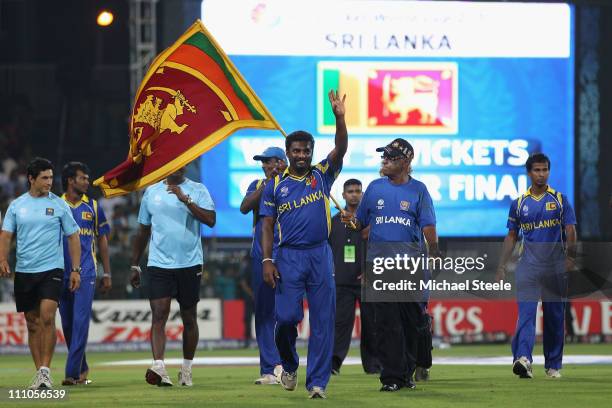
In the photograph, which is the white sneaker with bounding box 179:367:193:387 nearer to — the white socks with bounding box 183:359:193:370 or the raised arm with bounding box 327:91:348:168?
the white socks with bounding box 183:359:193:370

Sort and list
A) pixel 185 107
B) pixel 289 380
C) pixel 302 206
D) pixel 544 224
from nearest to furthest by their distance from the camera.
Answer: pixel 302 206 < pixel 289 380 < pixel 185 107 < pixel 544 224

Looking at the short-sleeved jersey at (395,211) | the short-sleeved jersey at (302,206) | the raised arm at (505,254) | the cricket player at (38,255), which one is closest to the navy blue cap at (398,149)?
the short-sleeved jersey at (395,211)

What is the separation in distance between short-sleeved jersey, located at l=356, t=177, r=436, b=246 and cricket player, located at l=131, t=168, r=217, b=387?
1784mm

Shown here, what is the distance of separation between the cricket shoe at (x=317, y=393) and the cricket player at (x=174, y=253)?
7.12 ft

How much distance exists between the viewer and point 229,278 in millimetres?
24688

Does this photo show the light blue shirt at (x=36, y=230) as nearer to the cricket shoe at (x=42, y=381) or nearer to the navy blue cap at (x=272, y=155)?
the cricket shoe at (x=42, y=381)

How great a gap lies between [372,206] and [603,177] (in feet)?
43.4

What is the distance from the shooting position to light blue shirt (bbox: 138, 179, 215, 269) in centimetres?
1367

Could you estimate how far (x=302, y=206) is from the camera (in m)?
12.0

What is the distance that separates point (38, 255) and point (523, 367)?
5022mm

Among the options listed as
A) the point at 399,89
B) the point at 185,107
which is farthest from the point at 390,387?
the point at 399,89

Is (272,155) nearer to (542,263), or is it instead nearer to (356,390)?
(356,390)

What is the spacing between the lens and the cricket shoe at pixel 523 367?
14477 millimetres

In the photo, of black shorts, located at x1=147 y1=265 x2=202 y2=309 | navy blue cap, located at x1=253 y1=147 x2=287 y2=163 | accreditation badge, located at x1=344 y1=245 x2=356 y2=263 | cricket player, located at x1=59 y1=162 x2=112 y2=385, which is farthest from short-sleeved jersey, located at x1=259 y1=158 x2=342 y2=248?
accreditation badge, located at x1=344 y1=245 x2=356 y2=263
